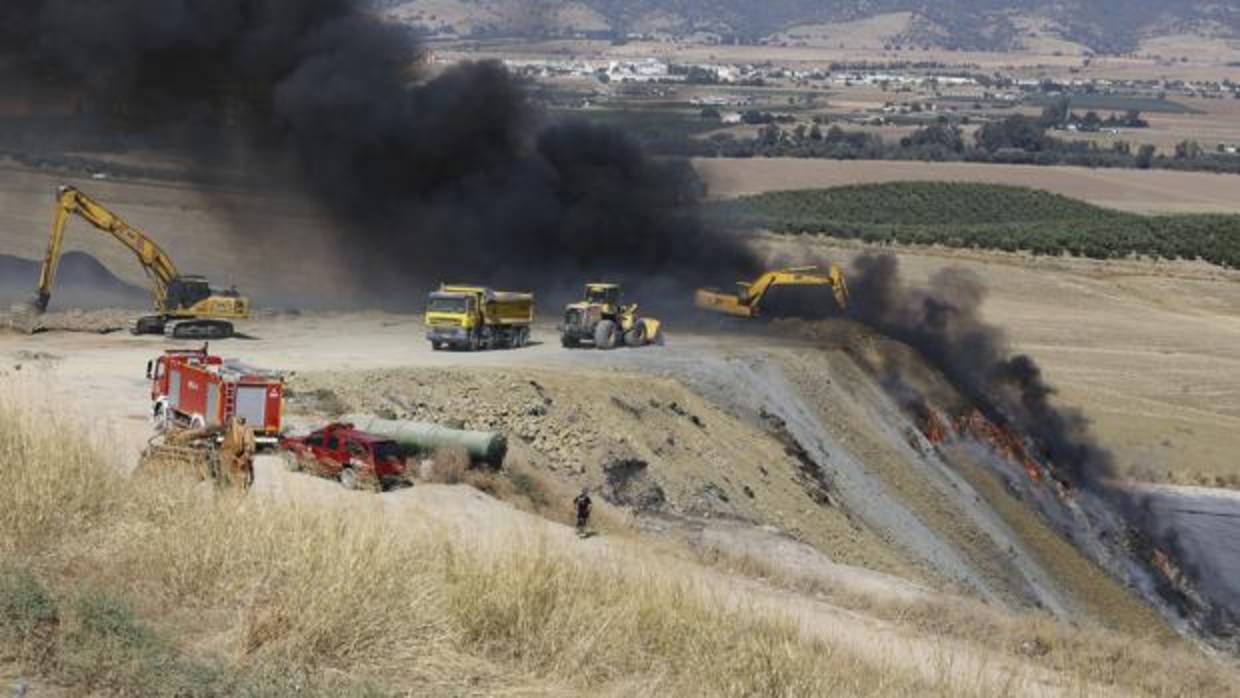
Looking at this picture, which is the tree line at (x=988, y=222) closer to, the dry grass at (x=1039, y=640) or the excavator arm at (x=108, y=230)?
the excavator arm at (x=108, y=230)

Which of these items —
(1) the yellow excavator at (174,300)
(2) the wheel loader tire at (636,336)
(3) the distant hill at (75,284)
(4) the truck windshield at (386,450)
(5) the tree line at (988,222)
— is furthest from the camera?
(5) the tree line at (988,222)

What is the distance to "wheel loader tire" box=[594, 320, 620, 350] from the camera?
43594 millimetres

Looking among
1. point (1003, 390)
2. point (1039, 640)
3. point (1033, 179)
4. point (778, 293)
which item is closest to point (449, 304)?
point (778, 293)

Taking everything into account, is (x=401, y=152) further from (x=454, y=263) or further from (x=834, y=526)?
(x=834, y=526)

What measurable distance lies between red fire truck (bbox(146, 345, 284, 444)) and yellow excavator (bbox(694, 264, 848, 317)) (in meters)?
26.5

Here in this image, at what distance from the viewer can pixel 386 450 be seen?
23266 mm

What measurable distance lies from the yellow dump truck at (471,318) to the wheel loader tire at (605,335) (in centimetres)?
212

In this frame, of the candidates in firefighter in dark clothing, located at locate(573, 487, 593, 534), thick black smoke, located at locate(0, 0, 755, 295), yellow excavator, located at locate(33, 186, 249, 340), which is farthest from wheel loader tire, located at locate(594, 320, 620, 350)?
firefighter in dark clothing, located at locate(573, 487, 593, 534)

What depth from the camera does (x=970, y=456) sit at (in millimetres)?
43500

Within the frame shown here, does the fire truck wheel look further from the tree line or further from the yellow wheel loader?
the tree line

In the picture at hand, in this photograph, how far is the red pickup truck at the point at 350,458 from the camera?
74.5 feet

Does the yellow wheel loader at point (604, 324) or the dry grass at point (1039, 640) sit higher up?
the yellow wheel loader at point (604, 324)

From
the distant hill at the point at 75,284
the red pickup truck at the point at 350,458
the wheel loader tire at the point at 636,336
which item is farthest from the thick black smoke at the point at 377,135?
the red pickup truck at the point at 350,458

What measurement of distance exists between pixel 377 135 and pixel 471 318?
1485 cm
